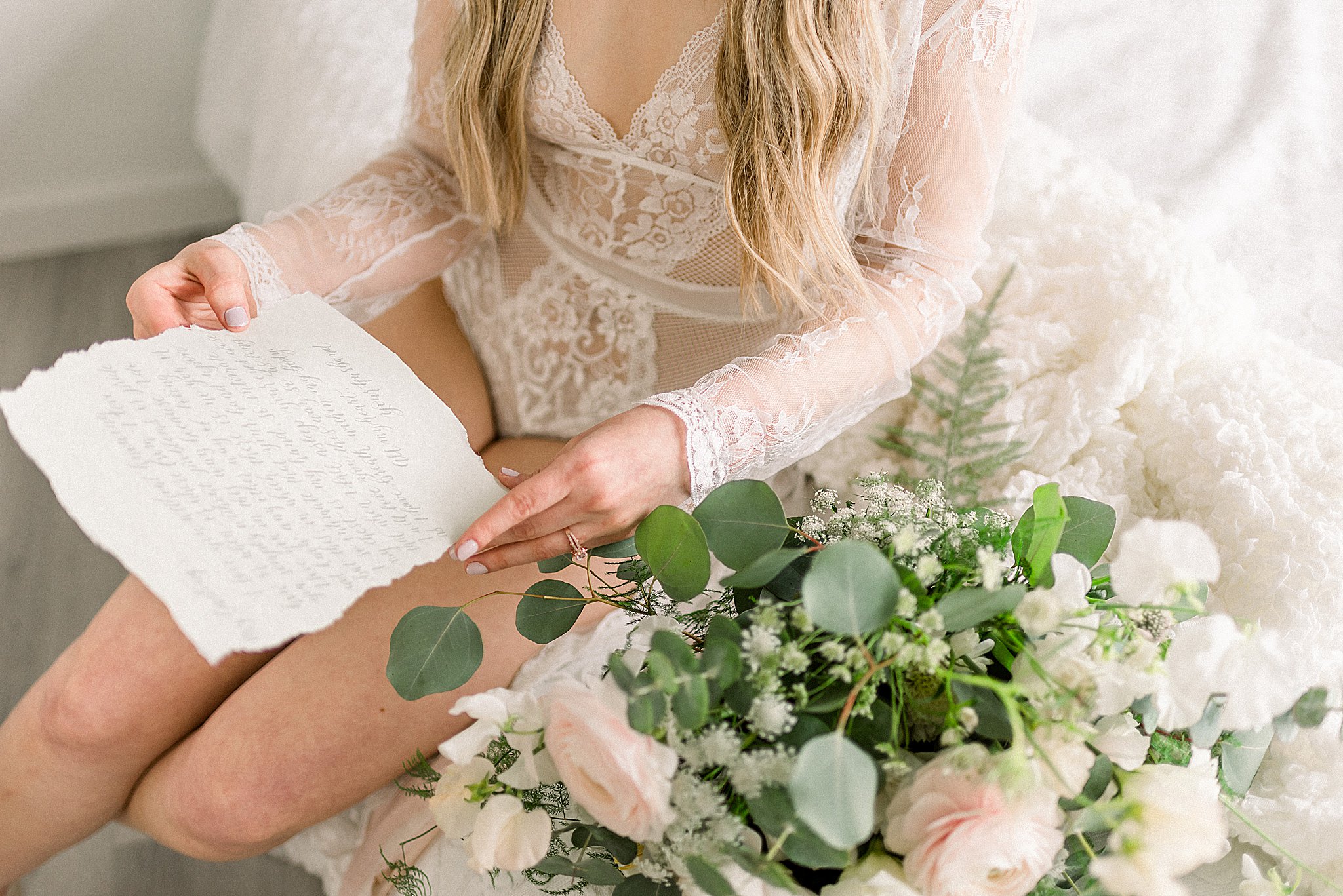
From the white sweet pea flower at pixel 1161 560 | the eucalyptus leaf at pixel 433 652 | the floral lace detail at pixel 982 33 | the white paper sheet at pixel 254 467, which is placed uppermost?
the floral lace detail at pixel 982 33

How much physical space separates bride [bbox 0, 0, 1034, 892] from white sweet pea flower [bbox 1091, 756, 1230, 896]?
388 mm

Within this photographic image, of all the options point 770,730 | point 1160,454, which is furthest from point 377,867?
point 1160,454

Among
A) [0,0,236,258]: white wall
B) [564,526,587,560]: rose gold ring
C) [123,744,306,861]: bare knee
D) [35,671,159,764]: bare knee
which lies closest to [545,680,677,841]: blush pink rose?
[564,526,587,560]: rose gold ring

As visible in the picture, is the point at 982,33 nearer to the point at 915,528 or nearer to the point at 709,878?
the point at 915,528

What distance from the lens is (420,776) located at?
2.30ft

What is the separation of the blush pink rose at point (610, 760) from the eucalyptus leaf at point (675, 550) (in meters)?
0.09

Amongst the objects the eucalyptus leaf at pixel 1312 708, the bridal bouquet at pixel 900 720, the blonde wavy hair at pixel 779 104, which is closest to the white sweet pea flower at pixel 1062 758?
the bridal bouquet at pixel 900 720

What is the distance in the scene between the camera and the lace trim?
899 mm

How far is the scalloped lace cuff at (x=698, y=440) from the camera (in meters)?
0.74

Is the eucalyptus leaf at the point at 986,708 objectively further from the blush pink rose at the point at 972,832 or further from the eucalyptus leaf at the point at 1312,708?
the eucalyptus leaf at the point at 1312,708

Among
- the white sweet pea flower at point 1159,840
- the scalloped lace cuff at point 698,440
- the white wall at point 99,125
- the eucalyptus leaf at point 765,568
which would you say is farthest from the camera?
the white wall at point 99,125

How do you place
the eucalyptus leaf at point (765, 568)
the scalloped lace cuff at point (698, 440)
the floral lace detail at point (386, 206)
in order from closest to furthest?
the eucalyptus leaf at point (765, 568), the scalloped lace cuff at point (698, 440), the floral lace detail at point (386, 206)

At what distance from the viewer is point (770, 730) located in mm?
446

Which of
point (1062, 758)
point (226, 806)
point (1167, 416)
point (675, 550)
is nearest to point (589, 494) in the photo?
point (675, 550)
